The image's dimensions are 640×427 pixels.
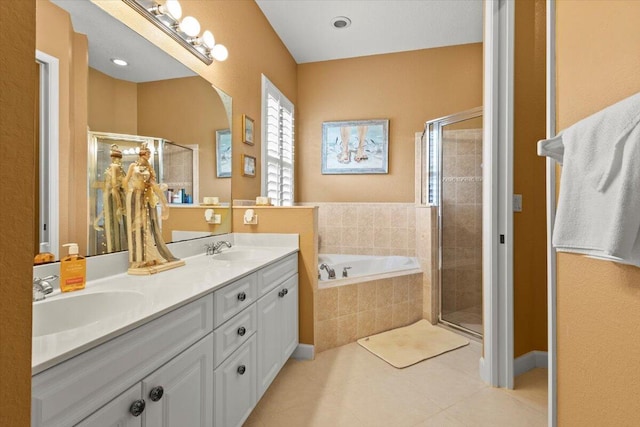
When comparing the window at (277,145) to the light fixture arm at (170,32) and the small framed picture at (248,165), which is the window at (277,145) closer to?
the small framed picture at (248,165)

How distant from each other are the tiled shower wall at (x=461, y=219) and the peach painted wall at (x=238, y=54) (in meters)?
1.85

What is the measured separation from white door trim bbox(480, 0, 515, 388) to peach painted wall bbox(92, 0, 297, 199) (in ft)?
5.83

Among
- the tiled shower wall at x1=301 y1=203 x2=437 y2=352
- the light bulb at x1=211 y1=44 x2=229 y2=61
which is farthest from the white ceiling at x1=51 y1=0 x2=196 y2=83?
the tiled shower wall at x1=301 y1=203 x2=437 y2=352

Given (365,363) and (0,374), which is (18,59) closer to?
(0,374)

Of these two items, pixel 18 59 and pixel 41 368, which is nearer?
pixel 18 59

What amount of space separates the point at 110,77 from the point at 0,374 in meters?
1.33

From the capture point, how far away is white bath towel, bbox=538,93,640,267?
0.59 meters

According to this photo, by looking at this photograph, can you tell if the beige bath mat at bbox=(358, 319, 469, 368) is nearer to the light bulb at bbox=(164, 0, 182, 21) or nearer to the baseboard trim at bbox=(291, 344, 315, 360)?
the baseboard trim at bbox=(291, 344, 315, 360)

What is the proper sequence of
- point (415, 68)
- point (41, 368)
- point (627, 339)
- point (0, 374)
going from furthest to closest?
point (415, 68) → point (627, 339) → point (41, 368) → point (0, 374)

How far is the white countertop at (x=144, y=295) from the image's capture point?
0.64 m

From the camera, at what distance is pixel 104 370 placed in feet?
2.35

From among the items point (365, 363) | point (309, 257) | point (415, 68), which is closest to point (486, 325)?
point (365, 363)

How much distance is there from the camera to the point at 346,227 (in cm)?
362

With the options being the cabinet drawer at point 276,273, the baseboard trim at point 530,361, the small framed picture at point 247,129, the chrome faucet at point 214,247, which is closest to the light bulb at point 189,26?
the small framed picture at point 247,129
